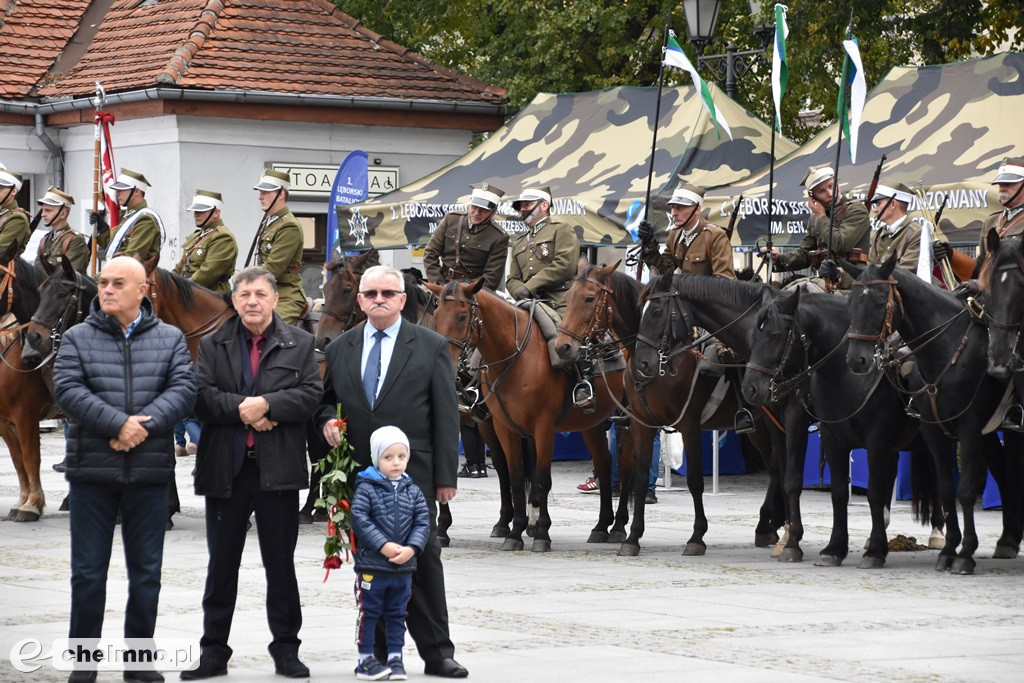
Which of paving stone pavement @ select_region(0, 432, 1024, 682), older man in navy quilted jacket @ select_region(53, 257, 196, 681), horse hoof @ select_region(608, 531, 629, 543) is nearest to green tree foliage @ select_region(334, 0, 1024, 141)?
paving stone pavement @ select_region(0, 432, 1024, 682)

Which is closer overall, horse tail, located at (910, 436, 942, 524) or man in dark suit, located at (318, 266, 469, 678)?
man in dark suit, located at (318, 266, 469, 678)

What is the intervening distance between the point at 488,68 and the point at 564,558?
1905 centimetres

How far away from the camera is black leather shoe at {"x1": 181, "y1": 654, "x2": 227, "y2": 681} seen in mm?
8742

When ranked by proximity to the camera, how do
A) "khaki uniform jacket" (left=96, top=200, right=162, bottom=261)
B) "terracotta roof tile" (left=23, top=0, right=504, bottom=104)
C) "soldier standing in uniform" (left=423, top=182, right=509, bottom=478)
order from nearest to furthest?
"soldier standing in uniform" (left=423, top=182, right=509, bottom=478)
"khaki uniform jacket" (left=96, top=200, right=162, bottom=261)
"terracotta roof tile" (left=23, top=0, right=504, bottom=104)

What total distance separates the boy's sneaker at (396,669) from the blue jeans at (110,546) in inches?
47.3

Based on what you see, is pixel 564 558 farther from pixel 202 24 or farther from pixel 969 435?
pixel 202 24

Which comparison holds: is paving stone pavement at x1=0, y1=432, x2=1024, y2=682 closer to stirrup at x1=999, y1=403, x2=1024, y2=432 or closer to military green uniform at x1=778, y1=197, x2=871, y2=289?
stirrup at x1=999, y1=403, x2=1024, y2=432

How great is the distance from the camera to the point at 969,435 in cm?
1350

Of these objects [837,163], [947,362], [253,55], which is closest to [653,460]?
[837,163]

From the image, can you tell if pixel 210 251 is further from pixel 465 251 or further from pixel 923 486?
pixel 923 486

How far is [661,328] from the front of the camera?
A: 1406 cm

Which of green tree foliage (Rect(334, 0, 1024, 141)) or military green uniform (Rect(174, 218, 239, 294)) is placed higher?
green tree foliage (Rect(334, 0, 1024, 141))

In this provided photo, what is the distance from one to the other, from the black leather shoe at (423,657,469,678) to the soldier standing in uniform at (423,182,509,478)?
24.0 ft

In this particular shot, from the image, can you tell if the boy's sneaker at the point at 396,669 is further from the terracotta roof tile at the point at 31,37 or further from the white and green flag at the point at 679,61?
the terracotta roof tile at the point at 31,37
